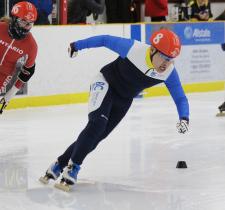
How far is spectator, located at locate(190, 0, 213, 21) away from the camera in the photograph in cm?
1446

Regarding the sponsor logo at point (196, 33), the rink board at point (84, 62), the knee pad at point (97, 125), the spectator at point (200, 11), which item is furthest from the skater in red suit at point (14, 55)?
the spectator at point (200, 11)

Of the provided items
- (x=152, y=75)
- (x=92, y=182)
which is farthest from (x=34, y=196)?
(x=152, y=75)

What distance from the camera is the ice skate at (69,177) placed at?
19.6 ft

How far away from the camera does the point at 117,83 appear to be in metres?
5.99

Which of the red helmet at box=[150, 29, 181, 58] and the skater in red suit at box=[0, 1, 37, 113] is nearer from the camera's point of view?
the red helmet at box=[150, 29, 181, 58]

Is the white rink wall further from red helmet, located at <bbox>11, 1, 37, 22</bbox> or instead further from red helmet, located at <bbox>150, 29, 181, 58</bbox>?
red helmet, located at <bbox>150, 29, 181, 58</bbox>

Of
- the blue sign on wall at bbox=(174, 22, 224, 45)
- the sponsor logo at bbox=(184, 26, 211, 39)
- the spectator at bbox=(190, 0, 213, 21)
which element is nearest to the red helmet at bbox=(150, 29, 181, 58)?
the blue sign on wall at bbox=(174, 22, 224, 45)

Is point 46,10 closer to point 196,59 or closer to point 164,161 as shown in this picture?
point 196,59

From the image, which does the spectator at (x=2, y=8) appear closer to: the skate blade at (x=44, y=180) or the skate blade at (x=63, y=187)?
the skate blade at (x=44, y=180)

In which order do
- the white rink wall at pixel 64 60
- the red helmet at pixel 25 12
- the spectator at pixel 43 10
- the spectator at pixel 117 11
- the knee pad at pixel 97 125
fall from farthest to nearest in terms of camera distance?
the spectator at pixel 117 11 → the spectator at pixel 43 10 → the white rink wall at pixel 64 60 → the red helmet at pixel 25 12 → the knee pad at pixel 97 125

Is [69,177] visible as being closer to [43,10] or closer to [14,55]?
[14,55]

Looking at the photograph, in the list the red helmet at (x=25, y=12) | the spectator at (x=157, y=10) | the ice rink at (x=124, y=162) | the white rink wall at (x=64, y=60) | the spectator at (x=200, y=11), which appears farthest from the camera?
the spectator at (x=200, y=11)

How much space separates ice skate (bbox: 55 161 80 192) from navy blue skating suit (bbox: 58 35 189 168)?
0.06 meters

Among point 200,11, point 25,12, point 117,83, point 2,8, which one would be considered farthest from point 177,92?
point 200,11
